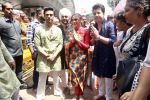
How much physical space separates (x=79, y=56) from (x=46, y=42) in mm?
692

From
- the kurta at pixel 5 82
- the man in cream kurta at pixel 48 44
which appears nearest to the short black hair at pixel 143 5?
the kurta at pixel 5 82

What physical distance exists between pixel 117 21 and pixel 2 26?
2.13 metres

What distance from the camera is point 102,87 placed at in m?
5.17

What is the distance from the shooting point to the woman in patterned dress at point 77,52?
504 cm

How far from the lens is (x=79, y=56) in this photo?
16.8 feet

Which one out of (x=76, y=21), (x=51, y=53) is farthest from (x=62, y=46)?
(x=76, y=21)

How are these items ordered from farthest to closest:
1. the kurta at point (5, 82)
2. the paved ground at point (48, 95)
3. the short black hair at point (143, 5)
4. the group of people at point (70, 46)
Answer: the paved ground at point (48, 95), the group of people at point (70, 46), the kurta at point (5, 82), the short black hair at point (143, 5)

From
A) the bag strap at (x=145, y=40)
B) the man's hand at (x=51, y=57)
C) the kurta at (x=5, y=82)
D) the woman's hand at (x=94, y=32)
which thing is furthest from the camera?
the man's hand at (x=51, y=57)

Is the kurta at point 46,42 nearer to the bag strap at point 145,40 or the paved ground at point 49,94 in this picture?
the paved ground at point 49,94

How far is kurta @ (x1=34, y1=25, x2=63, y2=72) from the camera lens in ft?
17.0

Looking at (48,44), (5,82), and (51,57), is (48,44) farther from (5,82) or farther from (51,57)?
(5,82)

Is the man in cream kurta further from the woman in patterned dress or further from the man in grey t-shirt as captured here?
the man in grey t-shirt

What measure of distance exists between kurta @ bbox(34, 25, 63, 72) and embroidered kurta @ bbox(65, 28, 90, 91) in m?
0.22

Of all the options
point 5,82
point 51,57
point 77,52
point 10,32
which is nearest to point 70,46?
point 77,52
